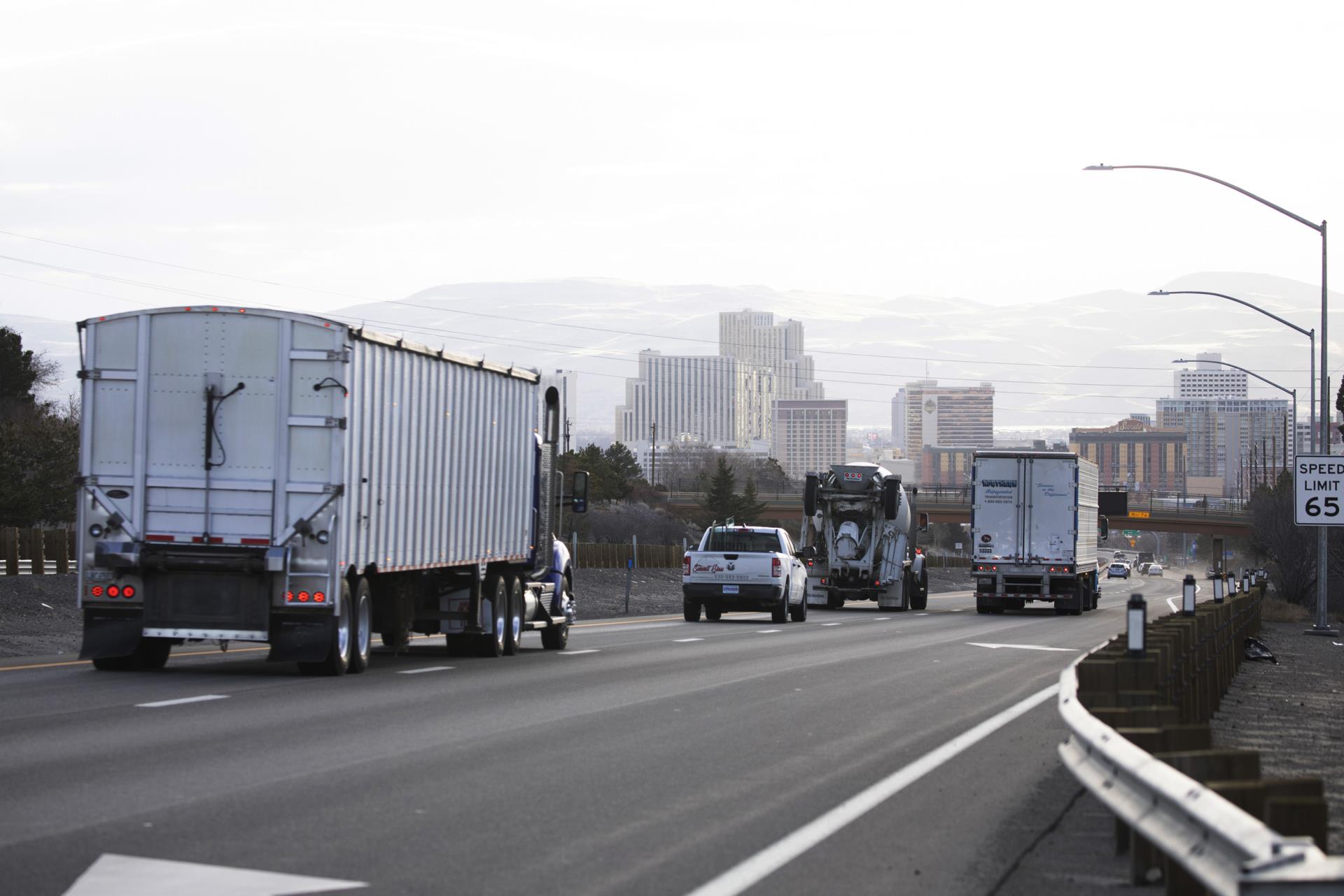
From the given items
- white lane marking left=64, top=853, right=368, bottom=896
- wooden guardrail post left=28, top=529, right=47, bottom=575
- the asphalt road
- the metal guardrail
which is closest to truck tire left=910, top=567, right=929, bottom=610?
wooden guardrail post left=28, top=529, right=47, bottom=575

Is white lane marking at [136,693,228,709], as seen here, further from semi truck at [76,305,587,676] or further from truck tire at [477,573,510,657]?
truck tire at [477,573,510,657]

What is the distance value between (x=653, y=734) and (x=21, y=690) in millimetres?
6052

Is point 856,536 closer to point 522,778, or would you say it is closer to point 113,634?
point 113,634

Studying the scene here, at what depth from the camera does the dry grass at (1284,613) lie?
4816 centimetres

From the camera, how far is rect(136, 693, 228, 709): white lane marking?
15.0 metres

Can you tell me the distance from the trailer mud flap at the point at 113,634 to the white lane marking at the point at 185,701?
2321mm

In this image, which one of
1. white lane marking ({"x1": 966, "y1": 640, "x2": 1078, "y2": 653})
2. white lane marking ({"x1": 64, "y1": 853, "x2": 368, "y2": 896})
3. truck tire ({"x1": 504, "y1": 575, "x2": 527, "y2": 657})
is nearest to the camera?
white lane marking ({"x1": 64, "y1": 853, "x2": 368, "y2": 896})

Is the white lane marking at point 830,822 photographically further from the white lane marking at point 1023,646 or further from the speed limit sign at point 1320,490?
the speed limit sign at point 1320,490

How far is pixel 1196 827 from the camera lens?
599 centimetres

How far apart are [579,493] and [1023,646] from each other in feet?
26.3

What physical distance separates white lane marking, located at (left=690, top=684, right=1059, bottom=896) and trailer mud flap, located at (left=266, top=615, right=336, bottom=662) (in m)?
6.57

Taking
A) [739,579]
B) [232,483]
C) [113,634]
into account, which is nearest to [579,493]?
[232,483]

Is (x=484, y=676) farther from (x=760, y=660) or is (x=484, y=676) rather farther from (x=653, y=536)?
(x=653, y=536)

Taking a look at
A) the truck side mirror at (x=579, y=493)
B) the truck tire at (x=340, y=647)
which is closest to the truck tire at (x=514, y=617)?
the truck side mirror at (x=579, y=493)
